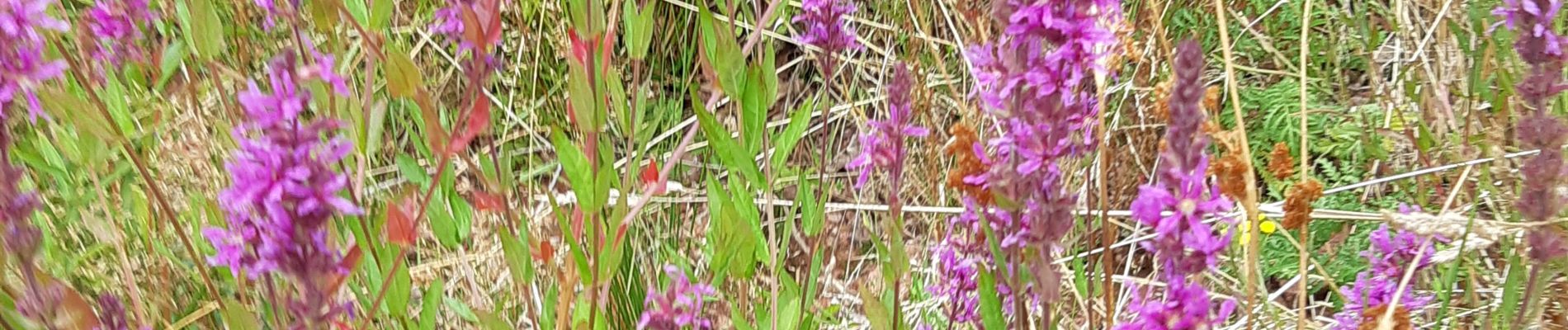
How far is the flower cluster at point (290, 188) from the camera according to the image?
461mm

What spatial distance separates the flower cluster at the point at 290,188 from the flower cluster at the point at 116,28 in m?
0.45

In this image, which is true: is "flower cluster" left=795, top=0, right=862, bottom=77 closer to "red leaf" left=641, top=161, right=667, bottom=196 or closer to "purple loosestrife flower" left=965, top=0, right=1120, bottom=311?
"red leaf" left=641, top=161, right=667, bottom=196

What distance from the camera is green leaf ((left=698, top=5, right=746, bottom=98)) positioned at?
569 mm

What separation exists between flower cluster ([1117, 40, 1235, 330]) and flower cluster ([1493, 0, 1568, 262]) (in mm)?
328

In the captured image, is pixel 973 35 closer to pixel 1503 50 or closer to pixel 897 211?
pixel 1503 50

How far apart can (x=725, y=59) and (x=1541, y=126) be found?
568 millimetres

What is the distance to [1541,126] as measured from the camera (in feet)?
2.27

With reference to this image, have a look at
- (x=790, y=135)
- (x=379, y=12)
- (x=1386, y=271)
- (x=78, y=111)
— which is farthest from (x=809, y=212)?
(x=1386, y=271)

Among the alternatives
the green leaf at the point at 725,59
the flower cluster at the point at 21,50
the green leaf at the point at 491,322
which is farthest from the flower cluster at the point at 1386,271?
the flower cluster at the point at 21,50

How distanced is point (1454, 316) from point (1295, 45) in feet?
2.39

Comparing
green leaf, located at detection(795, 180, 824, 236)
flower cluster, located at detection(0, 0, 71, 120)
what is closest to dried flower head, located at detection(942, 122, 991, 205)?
green leaf, located at detection(795, 180, 824, 236)

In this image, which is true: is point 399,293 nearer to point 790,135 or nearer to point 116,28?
point 790,135

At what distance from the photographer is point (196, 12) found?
1.81ft

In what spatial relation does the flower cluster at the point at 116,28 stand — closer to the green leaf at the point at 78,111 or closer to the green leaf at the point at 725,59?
the green leaf at the point at 78,111
